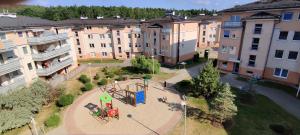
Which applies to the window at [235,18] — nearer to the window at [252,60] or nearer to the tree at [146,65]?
the window at [252,60]

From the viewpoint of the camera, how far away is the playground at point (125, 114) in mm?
21778

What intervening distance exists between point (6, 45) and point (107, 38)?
1221 inches

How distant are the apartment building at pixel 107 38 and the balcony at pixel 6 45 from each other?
85.0ft

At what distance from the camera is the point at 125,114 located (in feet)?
81.2

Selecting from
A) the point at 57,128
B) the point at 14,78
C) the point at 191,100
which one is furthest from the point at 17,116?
the point at 191,100

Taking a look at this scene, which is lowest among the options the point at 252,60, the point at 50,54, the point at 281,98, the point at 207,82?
the point at 281,98

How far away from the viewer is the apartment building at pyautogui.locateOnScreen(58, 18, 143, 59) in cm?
5334

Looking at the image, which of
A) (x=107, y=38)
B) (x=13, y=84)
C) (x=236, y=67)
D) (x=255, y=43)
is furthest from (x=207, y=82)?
(x=107, y=38)

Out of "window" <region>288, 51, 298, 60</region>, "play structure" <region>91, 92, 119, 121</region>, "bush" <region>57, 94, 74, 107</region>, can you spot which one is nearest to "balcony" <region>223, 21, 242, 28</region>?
"window" <region>288, 51, 298, 60</region>

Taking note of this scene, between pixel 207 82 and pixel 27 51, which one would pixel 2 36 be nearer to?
pixel 27 51

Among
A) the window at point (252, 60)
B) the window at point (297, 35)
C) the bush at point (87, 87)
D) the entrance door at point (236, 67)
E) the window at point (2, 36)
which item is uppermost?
the window at point (2, 36)

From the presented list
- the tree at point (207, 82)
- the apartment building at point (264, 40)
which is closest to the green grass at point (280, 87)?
the apartment building at point (264, 40)

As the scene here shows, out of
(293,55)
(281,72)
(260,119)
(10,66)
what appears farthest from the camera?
(281,72)

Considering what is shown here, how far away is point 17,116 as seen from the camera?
2197 centimetres
